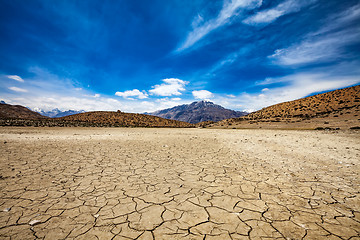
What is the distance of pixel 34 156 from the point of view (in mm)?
5699

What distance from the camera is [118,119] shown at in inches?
1017

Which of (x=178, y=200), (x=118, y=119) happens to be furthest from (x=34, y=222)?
(x=118, y=119)

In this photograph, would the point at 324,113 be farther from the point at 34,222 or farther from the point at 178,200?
the point at 34,222

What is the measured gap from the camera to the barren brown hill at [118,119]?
80.2ft

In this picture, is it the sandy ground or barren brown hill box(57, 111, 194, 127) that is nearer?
the sandy ground

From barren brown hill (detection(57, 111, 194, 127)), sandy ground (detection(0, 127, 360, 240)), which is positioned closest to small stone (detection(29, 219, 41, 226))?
sandy ground (detection(0, 127, 360, 240))

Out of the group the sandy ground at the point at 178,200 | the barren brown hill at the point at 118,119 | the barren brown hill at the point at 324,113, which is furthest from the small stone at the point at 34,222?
the barren brown hill at the point at 118,119

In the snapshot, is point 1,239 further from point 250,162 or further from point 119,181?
point 250,162

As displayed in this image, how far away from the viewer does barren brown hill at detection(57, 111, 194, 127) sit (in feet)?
80.2

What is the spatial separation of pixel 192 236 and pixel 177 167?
2915 millimetres

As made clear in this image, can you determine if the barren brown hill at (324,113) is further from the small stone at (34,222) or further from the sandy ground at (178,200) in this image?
the small stone at (34,222)

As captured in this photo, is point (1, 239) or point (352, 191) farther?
point (352, 191)

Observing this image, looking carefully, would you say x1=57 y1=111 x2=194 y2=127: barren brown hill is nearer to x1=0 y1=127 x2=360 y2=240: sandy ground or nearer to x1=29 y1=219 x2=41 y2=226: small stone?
x1=0 y1=127 x2=360 y2=240: sandy ground

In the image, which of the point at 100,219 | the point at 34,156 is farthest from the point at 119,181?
the point at 34,156
